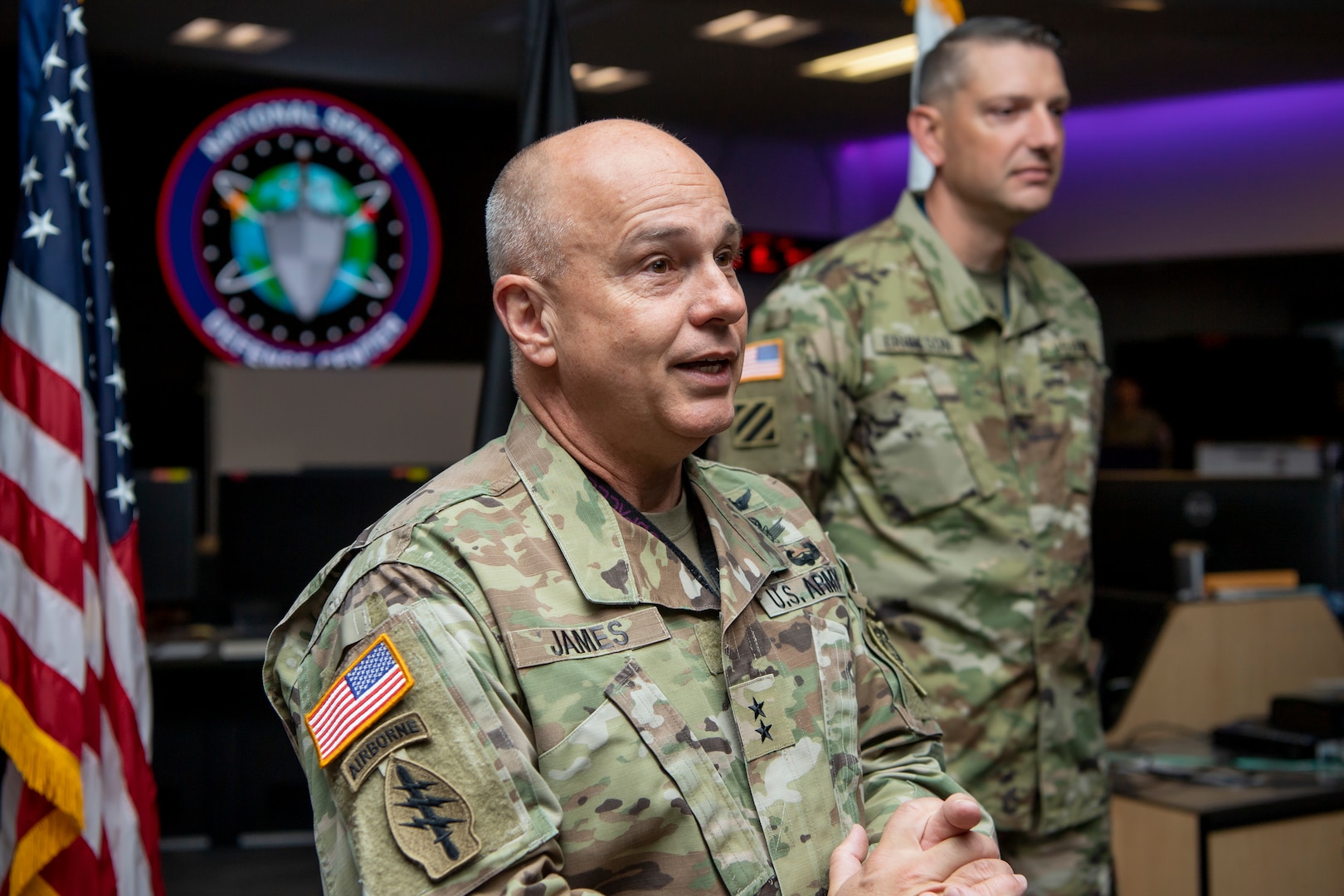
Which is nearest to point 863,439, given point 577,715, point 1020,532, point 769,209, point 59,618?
point 1020,532

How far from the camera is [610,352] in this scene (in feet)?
3.66

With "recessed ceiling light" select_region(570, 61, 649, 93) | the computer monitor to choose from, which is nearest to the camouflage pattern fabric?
the computer monitor

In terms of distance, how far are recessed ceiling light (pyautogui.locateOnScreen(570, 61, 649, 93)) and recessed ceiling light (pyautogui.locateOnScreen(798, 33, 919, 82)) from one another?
80cm

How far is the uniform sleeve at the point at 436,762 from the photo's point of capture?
3.03ft

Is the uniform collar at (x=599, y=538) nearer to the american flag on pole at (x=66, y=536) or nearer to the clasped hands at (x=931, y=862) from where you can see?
the clasped hands at (x=931, y=862)

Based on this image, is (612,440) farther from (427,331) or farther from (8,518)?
(427,331)

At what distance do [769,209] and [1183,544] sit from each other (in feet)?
17.1

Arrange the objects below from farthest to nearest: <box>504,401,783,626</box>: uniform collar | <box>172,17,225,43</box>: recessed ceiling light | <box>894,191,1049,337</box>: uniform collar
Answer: <box>172,17,225,43</box>: recessed ceiling light → <box>894,191,1049,337</box>: uniform collar → <box>504,401,783,626</box>: uniform collar

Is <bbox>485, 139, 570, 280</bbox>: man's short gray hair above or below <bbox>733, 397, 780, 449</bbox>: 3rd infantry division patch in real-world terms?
above

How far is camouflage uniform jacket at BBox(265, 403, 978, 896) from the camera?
3.10 feet

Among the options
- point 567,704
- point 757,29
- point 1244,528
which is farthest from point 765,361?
point 757,29

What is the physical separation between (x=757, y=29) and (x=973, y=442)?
3.96m

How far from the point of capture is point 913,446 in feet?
6.39

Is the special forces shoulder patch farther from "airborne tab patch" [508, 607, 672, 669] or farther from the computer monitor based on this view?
the computer monitor
